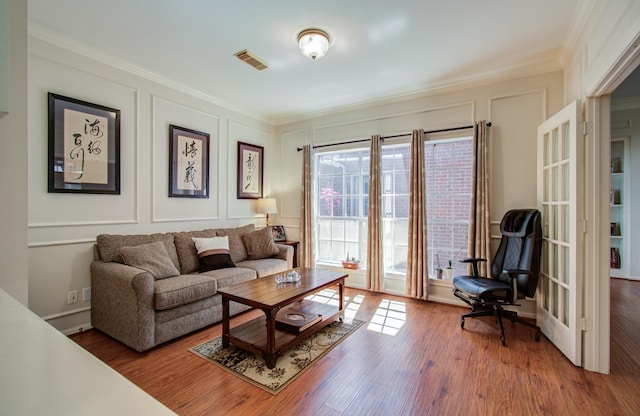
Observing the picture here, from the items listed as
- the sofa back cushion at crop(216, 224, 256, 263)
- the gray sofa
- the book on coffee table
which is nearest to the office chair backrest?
the book on coffee table

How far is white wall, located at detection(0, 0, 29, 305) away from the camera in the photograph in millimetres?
1116

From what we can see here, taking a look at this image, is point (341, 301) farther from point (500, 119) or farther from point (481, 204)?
point (500, 119)

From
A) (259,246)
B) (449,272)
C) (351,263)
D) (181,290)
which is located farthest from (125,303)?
(449,272)

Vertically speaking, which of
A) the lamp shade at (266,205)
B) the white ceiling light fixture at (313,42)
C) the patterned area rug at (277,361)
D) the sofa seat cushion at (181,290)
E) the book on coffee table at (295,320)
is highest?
the white ceiling light fixture at (313,42)

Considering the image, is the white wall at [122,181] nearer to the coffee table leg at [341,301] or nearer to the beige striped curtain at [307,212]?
the beige striped curtain at [307,212]

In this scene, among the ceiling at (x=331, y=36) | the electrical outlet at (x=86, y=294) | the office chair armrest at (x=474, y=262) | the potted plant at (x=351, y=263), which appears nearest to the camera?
the ceiling at (x=331, y=36)

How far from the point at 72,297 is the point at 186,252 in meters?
1.06

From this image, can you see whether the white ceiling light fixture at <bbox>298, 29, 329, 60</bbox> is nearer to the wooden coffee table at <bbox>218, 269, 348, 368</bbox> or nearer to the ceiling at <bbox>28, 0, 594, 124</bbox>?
the ceiling at <bbox>28, 0, 594, 124</bbox>

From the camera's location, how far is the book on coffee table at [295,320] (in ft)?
7.89

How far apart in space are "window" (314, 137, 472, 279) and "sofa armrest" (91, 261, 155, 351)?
9.21 feet

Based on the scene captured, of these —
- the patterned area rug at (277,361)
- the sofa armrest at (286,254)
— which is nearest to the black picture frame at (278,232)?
the sofa armrest at (286,254)

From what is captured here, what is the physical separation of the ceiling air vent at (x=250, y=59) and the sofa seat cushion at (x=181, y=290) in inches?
89.7

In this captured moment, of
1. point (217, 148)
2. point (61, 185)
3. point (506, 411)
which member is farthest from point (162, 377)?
point (217, 148)

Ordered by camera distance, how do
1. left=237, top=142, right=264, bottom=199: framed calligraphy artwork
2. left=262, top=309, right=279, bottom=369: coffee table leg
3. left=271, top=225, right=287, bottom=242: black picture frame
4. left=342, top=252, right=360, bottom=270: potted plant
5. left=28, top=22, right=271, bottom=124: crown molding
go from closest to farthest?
left=262, top=309, right=279, bottom=369: coffee table leg → left=28, top=22, right=271, bottom=124: crown molding → left=342, top=252, right=360, bottom=270: potted plant → left=237, top=142, right=264, bottom=199: framed calligraphy artwork → left=271, top=225, right=287, bottom=242: black picture frame
